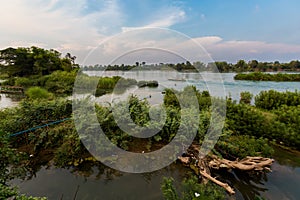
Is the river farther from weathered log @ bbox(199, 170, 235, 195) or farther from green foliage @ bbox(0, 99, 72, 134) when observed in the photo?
green foliage @ bbox(0, 99, 72, 134)

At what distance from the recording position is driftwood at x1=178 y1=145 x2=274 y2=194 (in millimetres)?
2717

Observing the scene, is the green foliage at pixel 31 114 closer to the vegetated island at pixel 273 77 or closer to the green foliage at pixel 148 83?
the green foliage at pixel 148 83

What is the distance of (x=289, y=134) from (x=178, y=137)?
2.50 m

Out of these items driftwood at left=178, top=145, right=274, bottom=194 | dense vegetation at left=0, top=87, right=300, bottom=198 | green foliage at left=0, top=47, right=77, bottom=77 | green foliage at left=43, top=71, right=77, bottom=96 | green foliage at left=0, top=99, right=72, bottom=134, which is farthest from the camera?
green foliage at left=0, top=47, right=77, bottom=77

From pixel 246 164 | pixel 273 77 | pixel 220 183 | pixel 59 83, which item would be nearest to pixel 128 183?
pixel 220 183

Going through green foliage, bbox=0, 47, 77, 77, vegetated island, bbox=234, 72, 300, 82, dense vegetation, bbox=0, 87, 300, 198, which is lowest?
dense vegetation, bbox=0, 87, 300, 198

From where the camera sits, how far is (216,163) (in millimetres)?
2883

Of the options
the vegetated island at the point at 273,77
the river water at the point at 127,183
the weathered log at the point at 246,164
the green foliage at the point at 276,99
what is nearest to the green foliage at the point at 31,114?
the river water at the point at 127,183

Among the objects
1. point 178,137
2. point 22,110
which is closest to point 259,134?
point 178,137

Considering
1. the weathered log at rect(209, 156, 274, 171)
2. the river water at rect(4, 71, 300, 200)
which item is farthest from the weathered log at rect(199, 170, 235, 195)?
the weathered log at rect(209, 156, 274, 171)

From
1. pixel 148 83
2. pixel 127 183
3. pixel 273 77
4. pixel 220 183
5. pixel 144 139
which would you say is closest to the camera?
pixel 220 183

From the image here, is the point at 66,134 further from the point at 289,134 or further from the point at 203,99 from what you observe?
the point at 289,134

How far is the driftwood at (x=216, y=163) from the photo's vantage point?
107 inches

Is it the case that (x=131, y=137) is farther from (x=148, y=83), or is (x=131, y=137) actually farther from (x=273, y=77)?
(x=273, y=77)
